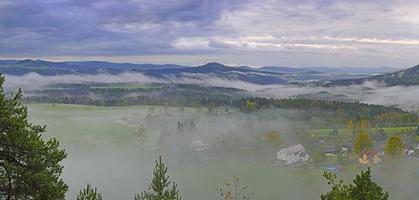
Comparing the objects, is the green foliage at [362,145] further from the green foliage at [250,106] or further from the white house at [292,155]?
the green foliage at [250,106]

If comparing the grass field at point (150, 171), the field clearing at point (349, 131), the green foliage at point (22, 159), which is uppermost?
the green foliage at point (22, 159)

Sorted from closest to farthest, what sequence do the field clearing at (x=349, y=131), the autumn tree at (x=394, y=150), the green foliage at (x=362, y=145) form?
the autumn tree at (x=394, y=150) < the green foliage at (x=362, y=145) < the field clearing at (x=349, y=131)

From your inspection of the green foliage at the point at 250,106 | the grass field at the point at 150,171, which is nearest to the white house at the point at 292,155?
the grass field at the point at 150,171

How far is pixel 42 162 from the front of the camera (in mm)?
14062

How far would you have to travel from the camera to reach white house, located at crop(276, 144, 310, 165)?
11212 centimetres

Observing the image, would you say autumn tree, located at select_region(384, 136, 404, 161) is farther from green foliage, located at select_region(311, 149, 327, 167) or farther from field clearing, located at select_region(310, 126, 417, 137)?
field clearing, located at select_region(310, 126, 417, 137)

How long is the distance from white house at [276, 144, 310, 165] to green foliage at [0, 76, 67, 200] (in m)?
99.5

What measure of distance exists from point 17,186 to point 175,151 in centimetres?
11567

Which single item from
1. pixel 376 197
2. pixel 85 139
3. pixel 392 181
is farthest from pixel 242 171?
pixel 376 197

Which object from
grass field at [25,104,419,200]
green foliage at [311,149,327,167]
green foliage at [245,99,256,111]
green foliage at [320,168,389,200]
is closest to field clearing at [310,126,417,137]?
grass field at [25,104,419,200]

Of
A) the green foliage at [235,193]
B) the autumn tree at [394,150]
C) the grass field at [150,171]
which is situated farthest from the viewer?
the autumn tree at [394,150]

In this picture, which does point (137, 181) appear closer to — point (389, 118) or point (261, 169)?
point (261, 169)

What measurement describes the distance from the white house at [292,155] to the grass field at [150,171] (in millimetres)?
5496

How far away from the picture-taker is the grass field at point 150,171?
261ft
